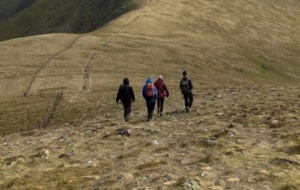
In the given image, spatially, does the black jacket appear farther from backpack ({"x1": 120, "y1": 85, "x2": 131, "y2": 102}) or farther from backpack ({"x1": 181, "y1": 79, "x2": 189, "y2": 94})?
backpack ({"x1": 181, "y1": 79, "x2": 189, "y2": 94})

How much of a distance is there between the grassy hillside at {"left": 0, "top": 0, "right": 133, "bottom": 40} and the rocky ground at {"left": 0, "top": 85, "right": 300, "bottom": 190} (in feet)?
361

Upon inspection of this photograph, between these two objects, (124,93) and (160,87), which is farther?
(160,87)

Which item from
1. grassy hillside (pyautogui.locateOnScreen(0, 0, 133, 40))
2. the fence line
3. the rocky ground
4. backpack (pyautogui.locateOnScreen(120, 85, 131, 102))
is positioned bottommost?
the fence line

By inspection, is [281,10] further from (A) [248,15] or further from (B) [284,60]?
(B) [284,60]

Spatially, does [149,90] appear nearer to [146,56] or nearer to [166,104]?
[166,104]

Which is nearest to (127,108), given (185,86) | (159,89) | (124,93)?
(124,93)

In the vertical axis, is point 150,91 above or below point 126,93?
above

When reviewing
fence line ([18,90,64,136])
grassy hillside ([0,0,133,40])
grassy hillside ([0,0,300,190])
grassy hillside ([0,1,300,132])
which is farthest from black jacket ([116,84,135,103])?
grassy hillside ([0,0,133,40])

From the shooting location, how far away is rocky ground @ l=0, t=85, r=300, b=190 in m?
13.2

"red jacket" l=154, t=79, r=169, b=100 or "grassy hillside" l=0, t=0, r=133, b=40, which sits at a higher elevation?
"grassy hillside" l=0, t=0, r=133, b=40

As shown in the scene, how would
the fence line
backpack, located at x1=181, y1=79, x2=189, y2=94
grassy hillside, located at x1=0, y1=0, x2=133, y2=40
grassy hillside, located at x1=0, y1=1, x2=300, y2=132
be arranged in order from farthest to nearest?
1. grassy hillside, located at x1=0, y1=0, x2=133, y2=40
2. grassy hillside, located at x1=0, y1=1, x2=300, y2=132
3. the fence line
4. backpack, located at x1=181, y1=79, x2=189, y2=94

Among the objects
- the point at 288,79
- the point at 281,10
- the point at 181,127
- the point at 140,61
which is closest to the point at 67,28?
the point at 281,10

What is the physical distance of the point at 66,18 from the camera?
174375 millimetres

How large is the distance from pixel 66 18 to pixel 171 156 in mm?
166358
